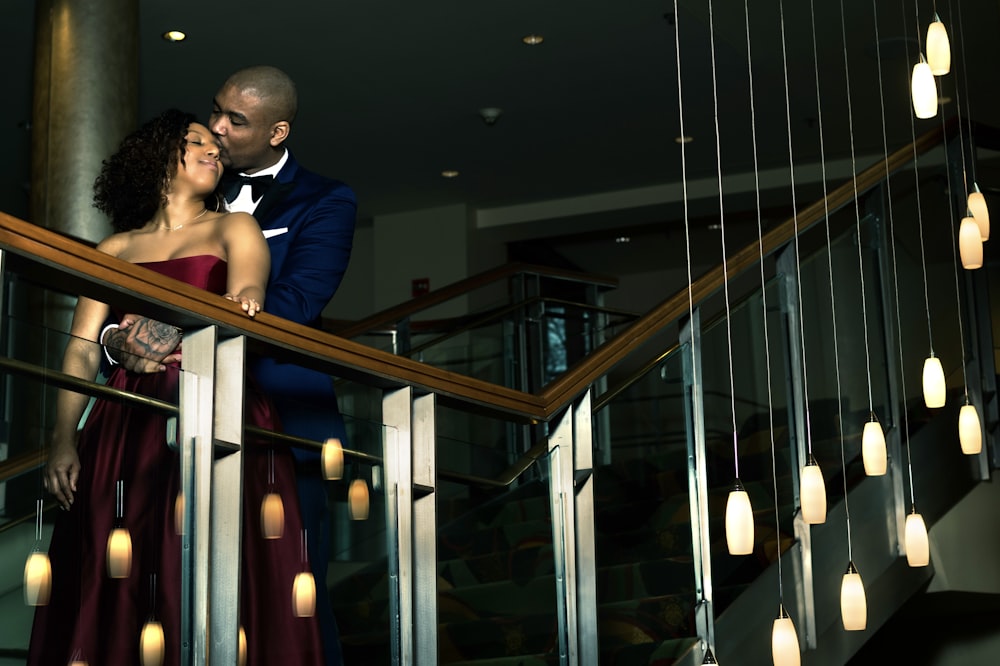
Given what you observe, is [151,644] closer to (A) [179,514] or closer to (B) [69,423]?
(A) [179,514]

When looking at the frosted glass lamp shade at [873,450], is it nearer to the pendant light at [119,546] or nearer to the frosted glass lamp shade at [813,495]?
the frosted glass lamp shade at [813,495]

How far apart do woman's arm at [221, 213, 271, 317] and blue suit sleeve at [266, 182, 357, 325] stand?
0.17 metres

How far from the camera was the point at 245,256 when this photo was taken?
285 centimetres

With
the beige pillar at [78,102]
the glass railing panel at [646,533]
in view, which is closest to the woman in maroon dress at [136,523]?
the glass railing panel at [646,533]

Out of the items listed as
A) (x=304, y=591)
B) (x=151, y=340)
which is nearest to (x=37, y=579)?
(x=304, y=591)

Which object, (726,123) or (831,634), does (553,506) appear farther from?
(726,123)

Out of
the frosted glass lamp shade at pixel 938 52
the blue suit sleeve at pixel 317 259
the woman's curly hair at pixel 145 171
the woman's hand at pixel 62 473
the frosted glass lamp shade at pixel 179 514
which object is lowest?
the frosted glass lamp shade at pixel 179 514

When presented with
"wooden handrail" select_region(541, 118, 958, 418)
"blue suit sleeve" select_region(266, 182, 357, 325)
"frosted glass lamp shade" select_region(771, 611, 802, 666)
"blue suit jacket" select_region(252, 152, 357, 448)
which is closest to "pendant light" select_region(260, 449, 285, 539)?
"blue suit jacket" select_region(252, 152, 357, 448)

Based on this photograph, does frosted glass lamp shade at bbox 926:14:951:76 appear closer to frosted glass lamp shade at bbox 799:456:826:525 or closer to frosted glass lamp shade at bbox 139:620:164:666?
frosted glass lamp shade at bbox 799:456:826:525

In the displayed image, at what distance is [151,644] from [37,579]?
0.82 feet

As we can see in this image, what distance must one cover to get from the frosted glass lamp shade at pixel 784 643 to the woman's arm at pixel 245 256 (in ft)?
5.00

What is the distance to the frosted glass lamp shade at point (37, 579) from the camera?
1.92 metres

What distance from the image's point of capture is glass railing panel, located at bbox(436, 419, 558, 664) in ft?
9.23

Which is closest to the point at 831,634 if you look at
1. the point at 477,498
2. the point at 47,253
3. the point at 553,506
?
the point at 553,506
